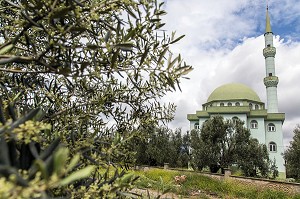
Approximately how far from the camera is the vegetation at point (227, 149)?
90.8ft

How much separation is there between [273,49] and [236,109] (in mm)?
12326

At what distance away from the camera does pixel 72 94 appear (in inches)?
88.3

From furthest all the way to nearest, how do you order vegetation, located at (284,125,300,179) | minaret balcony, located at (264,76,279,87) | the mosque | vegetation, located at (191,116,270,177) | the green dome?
the green dome → minaret balcony, located at (264,76,279,87) → the mosque → vegetation, located at (191,116,270,177) → vegetation, located at (284,125,300,179)

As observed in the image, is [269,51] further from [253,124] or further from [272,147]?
[272,147]

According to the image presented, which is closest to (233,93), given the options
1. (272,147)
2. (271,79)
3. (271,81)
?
(271,81)

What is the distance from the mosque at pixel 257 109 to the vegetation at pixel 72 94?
124 feet

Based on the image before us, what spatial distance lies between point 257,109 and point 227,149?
49.1ft

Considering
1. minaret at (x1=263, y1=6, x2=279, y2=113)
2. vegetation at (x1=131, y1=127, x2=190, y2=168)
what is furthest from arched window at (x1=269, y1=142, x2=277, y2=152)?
vegetation at (x1=131, y1=127, x2=190, y2=168)

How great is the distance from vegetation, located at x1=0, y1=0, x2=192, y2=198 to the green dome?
42.4 meters

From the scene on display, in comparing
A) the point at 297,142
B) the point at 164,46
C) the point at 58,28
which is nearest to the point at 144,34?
the point at 164,46

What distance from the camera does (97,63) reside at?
62.0 inches

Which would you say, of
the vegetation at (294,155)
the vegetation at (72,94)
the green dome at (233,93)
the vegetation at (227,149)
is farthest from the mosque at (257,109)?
the vegetation at (72,94)

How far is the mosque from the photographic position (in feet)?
127

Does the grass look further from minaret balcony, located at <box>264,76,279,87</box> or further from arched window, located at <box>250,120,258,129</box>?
minaret balcony, located at <box>264,76,279,87</box>
